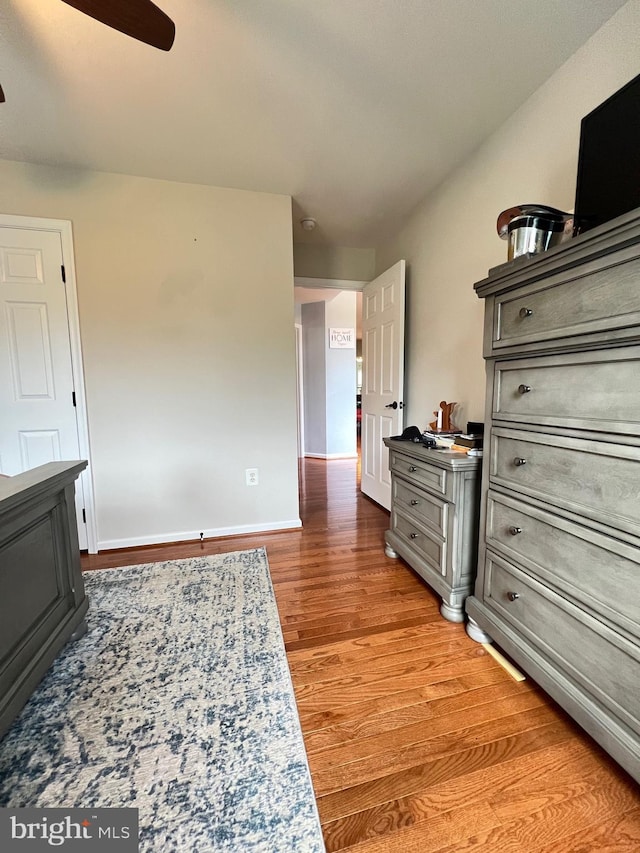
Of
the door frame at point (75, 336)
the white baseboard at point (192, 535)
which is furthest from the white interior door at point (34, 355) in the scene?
the white baseboard at point (192, 535)

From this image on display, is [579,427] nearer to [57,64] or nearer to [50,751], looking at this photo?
[50,751]

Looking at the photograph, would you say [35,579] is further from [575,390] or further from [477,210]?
[477,210]

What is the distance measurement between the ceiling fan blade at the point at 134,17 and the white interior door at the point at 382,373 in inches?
77.3

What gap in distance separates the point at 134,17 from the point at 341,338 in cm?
454

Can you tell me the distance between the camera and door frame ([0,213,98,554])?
7.24 ft

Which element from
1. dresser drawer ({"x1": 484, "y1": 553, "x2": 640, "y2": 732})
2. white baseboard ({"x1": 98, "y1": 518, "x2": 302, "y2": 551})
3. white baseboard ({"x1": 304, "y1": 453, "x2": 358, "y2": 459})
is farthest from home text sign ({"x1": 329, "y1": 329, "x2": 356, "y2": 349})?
dresser drawer ({"x1": 484, "y1": 553, "x2": 640, "y2": 732})

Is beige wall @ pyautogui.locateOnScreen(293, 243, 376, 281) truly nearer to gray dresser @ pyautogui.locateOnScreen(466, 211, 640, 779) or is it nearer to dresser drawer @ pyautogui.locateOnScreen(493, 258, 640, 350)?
gray dresser @ pyautogui.locateOnScreen(466, 211, 640, 779)

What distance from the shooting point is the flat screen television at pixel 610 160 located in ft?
3.58

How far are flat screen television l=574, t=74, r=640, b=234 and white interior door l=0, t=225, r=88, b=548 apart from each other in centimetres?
286

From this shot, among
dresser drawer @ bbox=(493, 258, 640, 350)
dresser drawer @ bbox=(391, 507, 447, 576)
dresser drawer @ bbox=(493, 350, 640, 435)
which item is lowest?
dresser drawer @ bbox=(391, 507, 447, 576)

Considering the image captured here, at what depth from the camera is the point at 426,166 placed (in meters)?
2.23

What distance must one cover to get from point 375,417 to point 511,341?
2.08 metres

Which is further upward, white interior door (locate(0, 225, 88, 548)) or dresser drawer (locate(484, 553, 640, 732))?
white interior door (locate(0, 225, 88, 548))

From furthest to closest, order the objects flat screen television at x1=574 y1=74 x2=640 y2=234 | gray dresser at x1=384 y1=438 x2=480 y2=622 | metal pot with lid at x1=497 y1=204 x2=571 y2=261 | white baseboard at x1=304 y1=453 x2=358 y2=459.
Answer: white baseboard at x1=304 y1=453 x2=358 y2=459 → gray dresser at x1=384 y1=438 x2=480 y2=622 → metal pot with lid at x1=497 y1=204 x2=571 y2=261 → flat screen television at x1=574 y1=74 x2=640 y2=234
